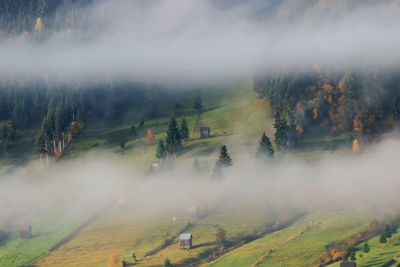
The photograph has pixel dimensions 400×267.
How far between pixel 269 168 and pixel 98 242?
5632cm

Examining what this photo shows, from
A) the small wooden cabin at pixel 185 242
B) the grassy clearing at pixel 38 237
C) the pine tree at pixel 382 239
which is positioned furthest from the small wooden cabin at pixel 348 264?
the grassy clearing at pixel 38 237

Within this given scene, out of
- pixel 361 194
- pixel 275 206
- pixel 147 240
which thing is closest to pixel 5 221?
pixel 147 240

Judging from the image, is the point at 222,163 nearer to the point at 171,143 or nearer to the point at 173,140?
the point at 171,143

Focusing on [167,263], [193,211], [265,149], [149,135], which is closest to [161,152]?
[149,135]

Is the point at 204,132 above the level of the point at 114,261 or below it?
above

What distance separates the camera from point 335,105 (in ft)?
600

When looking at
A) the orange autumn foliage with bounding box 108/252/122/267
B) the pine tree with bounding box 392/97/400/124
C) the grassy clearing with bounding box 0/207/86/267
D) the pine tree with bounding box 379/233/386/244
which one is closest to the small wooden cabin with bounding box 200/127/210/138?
the grassy clearing with bounding box 0/207/86/267

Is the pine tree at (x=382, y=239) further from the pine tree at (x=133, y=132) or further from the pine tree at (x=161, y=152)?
the pine tree at (x=133, y=132)

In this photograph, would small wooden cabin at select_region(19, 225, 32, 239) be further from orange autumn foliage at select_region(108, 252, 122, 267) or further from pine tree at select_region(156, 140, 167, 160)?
pine tree at select_region(156, 140, 167, 160)

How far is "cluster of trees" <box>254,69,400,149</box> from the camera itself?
17262cm

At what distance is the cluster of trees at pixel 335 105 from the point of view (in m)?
173

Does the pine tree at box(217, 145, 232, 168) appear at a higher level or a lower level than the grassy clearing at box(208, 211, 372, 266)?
higher

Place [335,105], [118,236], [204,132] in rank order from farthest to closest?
[204,132] → [335,105] → [118,236]

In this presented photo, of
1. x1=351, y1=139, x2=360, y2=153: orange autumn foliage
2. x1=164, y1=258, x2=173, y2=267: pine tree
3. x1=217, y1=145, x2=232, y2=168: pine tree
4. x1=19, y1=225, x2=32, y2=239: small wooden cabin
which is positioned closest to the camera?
x1=164, y1=258, x2=173, y2=267: pine tree
